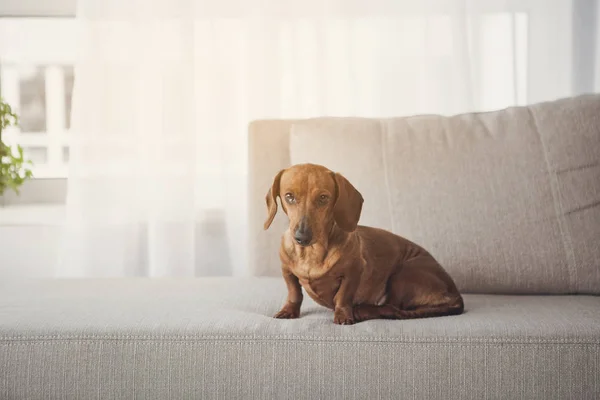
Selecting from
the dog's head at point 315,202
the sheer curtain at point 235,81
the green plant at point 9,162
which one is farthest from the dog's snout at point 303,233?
the green plant at point 9,162

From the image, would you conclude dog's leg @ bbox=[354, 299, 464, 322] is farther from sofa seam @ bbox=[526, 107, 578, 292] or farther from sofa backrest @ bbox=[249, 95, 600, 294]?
sofa seam @ bbox=[526, 107, 578, 292]

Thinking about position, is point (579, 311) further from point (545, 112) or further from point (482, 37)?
point (482, 37)

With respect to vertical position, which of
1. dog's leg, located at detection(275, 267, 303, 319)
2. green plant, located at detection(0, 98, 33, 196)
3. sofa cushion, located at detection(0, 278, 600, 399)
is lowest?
sofa cushion, located at detection(0, 278, 600, 399)

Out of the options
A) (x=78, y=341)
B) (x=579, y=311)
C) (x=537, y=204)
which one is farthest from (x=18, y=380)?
(x=537, y=204)

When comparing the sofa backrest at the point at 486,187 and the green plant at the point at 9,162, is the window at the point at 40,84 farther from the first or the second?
the sofa backrest at the point at 486,187

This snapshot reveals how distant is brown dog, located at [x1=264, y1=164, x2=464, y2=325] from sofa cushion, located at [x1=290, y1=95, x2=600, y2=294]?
10.7 inches

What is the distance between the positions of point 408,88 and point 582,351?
1296 millimetres

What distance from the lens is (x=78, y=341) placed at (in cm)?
116

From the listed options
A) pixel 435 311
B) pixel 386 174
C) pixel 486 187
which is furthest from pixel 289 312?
pixel 486 187

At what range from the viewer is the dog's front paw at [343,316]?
3.99 feet

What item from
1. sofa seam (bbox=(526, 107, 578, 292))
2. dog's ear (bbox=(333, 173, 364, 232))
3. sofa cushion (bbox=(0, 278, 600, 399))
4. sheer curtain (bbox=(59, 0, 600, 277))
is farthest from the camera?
sheer curtain (bbox=(59, 0, 600, 277))

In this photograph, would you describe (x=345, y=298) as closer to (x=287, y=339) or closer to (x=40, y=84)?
(x=287, y=339)

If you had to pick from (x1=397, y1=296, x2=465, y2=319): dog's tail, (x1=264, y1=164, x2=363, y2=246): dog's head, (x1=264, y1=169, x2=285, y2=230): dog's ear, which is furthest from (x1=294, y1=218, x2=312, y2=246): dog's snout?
(x1=397, y1=296, x2=465, y2=319): dog's tail

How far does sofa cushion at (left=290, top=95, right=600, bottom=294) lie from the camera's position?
1579 mm
